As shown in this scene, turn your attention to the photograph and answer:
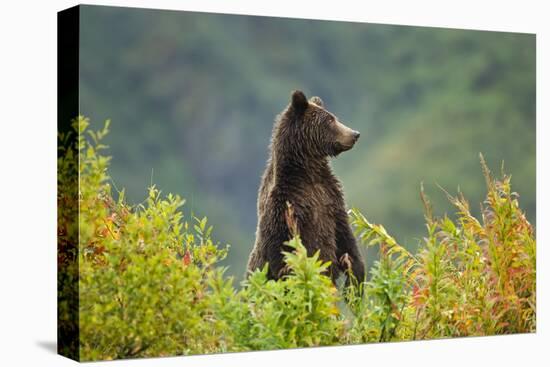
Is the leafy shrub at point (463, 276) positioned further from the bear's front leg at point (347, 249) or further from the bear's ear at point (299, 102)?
the bear's ear at point (299, 102)

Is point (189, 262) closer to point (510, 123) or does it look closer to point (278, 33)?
point (278, 33)

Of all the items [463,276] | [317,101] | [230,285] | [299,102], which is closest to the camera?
[230,285]

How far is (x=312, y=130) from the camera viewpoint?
A: 8859mm

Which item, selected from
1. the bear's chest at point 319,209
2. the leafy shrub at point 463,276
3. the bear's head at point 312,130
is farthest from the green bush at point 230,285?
the bear's head at point 312,130


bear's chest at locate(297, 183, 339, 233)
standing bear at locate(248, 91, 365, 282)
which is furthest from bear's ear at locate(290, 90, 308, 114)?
bear's chest at locate(297, 183, 339, 233)

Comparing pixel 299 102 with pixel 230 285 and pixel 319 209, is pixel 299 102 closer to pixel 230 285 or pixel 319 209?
pixel 319 209

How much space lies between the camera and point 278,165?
8836 mm

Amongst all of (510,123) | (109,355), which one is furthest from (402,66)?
(109,355)

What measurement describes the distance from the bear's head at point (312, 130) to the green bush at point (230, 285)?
0.75m

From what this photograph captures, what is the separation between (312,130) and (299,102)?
264 millimetres

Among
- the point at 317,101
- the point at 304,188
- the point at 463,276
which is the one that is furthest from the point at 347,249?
the point at 317,101

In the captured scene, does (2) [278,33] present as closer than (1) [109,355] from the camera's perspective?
No

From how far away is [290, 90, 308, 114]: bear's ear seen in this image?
28.8 ft

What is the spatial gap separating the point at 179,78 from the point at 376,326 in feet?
8.65
